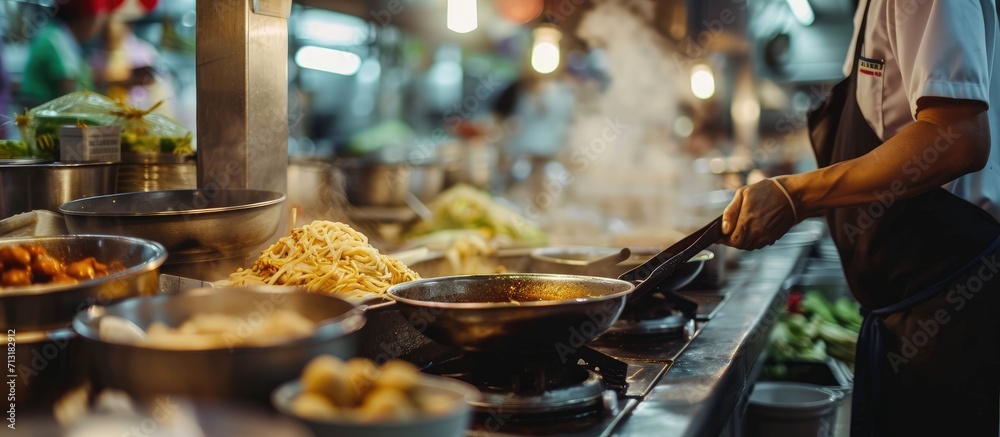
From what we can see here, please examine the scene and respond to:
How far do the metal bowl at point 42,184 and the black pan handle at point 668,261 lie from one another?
1738 mm

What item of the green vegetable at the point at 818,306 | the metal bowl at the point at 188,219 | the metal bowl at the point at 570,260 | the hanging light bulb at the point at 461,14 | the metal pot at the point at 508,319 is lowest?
the green vegetable at the point at 818,306

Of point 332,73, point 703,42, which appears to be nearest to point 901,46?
point 703,42

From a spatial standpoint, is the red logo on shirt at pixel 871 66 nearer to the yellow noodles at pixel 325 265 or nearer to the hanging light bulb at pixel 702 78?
the yellow noodles at pixel 325 265

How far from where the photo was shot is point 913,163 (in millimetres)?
2254

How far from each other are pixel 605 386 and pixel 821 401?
198 centimetres

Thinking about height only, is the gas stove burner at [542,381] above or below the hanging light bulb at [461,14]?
below

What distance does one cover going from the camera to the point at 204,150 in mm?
2611

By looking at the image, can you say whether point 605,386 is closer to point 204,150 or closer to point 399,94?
point 204,150

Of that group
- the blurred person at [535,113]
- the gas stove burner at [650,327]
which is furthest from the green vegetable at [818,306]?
the blurred person at [535,113]

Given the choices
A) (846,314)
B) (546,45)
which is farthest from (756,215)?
(846,314)

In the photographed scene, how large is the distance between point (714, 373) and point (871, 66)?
4.57 feet

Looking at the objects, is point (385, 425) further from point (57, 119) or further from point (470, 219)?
point (470, 219)

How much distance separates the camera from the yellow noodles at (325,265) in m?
2.08

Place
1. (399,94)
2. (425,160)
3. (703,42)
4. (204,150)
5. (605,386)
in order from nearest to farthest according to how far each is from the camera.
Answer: (605,386), (204,150), (703,42), (425,160), (399,94)
